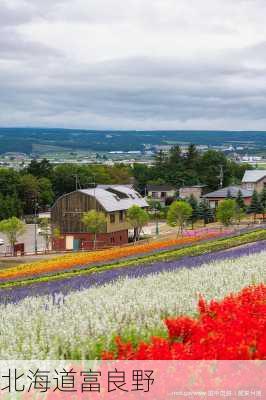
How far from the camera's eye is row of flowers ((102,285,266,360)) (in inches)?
268

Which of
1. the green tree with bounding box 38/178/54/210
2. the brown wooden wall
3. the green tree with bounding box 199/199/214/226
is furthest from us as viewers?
the green tree with bounding box 38/178/54/210

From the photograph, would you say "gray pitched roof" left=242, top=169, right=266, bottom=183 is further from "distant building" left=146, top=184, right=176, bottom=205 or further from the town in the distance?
"distant building" left=146, top=184, right=176, bottom=205

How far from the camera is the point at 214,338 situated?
7.33m

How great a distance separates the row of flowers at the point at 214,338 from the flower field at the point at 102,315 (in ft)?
0.31

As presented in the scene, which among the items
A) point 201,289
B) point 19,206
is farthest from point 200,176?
point 201,289

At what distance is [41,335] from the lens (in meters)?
9.15

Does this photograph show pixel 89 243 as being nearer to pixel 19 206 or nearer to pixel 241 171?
pixel 19 206

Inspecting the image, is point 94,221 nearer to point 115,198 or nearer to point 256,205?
point 115,198

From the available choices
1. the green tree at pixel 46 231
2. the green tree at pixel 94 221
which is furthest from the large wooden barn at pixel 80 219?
the green tree at pixel 94 221

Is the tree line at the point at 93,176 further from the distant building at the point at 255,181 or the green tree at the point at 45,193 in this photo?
the distant building at the point at 255,181

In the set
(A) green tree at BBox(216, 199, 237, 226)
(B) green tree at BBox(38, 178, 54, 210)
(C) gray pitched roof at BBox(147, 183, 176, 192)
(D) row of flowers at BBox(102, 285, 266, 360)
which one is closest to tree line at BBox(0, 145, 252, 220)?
(B) green tree at BBox(38, 178, 54, 210)

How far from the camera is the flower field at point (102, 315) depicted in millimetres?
8594

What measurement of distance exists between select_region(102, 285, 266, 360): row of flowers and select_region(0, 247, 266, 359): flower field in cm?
10

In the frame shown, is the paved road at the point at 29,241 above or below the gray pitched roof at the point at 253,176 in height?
below
